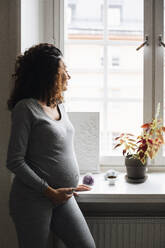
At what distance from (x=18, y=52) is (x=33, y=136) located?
570 millimetres

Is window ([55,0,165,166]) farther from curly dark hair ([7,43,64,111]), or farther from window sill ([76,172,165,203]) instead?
curly dark hair ([7,43,64,111])

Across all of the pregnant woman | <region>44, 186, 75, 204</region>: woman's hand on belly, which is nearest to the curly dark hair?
the pregnant woman

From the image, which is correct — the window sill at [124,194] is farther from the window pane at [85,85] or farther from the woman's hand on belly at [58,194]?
the window pane at [85,85]

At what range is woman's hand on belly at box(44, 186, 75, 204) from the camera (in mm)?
1164

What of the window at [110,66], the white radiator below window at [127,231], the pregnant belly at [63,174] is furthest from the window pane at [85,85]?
the white radiator below window at [127,231]

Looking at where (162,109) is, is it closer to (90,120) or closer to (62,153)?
(90,120)

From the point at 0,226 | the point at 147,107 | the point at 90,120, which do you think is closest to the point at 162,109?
the point at 147,107

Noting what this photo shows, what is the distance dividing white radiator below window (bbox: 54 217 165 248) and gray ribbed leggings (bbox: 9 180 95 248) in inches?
17.5

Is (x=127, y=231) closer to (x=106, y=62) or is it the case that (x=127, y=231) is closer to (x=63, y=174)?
(x=63, y=174)

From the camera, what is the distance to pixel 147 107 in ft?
6.22

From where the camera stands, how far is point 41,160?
120 cm

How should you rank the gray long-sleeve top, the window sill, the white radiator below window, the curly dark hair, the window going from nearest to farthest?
the gray long-sleeve top, the curly dark hair, the window sill, the white radiator below window, the window

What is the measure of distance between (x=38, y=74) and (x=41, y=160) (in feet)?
1.33

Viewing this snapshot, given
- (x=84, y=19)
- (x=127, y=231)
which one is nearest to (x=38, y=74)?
(x=84, y=19)
